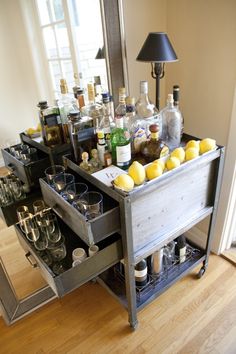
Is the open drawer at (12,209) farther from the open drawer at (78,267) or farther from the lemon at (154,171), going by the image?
the lemon at (154,171)

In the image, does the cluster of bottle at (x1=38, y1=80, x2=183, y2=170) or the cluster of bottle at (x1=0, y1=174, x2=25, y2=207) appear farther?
the cluster of bottle at (x1=0, y1=174, x2=25, y2=207)

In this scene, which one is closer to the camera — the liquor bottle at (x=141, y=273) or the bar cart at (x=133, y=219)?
the bar cart at (x=133, y=219)

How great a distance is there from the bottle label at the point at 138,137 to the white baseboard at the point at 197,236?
92cm

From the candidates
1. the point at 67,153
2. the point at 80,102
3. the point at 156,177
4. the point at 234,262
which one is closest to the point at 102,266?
the point at 156,177

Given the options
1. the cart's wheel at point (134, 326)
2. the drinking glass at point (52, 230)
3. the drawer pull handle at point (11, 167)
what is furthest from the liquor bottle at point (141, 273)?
the drawer pull handle at point (11, 167)

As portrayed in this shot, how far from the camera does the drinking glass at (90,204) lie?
0.99 m

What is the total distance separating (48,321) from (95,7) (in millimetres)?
1706

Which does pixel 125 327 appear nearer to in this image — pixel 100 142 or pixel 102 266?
pixel 102 266

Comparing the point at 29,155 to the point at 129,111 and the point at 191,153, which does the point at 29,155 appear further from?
the point at 191,153

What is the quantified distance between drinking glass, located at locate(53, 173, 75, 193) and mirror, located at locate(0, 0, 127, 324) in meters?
0.58

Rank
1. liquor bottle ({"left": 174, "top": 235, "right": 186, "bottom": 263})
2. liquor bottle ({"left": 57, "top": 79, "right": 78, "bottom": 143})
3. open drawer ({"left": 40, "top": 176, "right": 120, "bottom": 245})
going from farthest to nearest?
liquor bottle ({"left": 174, "top": 235, "right": 186, "bottom": 263}), liquor bottle ({"left": 57, "top": 79, "right": 78, "bottom": 143}), open drawer ({"left": 40, "top": 176, "right": 120, "bottom": 245})

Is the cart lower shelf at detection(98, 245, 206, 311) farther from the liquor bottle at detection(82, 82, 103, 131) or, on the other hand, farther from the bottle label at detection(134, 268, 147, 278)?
the liquor bottle at detection(82, 82, 103, 131)

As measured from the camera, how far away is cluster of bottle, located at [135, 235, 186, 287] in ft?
4.64

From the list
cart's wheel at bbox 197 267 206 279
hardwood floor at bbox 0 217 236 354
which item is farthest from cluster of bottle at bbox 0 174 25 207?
cart's wheel at bbox 197 267 206 279
